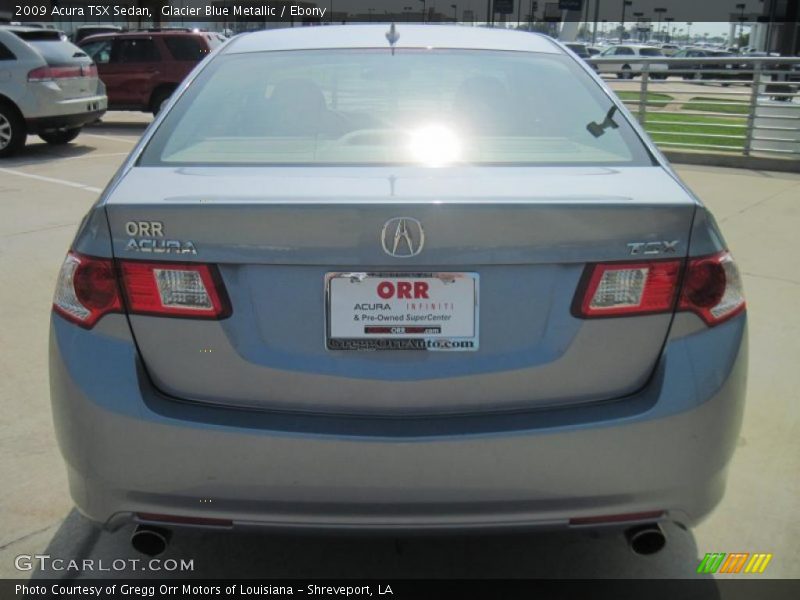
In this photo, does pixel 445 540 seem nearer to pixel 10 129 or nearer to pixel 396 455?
pixel 396 455

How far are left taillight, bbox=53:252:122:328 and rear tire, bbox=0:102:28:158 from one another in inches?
431

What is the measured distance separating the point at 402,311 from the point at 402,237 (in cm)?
18

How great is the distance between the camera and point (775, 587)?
2.71m

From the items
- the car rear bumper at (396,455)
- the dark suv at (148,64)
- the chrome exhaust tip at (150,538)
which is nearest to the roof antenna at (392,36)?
the car rear bumper at (396,455)

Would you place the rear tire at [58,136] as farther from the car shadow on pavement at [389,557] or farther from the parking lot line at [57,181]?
the car shadow on pavement at [389,557]

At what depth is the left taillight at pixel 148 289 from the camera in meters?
2.14

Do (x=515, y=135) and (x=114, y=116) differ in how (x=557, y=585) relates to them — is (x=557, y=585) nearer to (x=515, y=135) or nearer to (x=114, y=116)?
(x=515, y=135)

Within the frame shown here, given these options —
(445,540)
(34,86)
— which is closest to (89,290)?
(445,540)

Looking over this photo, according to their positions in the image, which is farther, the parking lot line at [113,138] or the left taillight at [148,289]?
the parking lot line at [113,138]

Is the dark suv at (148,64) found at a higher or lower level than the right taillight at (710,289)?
lower

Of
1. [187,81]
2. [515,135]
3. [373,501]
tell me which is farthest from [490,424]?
[187,81]

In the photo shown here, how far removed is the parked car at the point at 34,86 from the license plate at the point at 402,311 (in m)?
11.4

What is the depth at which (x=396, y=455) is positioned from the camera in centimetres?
211

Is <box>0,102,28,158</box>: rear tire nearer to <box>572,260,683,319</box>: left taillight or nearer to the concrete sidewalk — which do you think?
the concrete sidewalk
